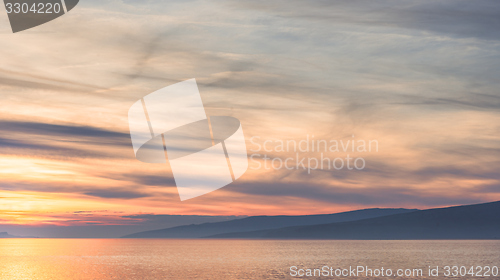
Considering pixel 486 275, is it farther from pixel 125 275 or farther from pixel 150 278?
pixel 125 275

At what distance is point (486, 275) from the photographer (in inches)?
3890

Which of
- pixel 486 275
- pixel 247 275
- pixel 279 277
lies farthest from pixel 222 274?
pixel 486 275

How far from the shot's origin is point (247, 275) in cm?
10112

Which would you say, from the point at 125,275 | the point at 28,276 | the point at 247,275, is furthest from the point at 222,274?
the point at 28,276

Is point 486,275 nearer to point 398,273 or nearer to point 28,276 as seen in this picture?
point 398,273

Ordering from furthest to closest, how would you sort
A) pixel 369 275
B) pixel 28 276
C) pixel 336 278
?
1. pixel 28 276
2. pixel 369 275
3. pixel 336 278

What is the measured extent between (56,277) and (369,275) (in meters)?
66.3

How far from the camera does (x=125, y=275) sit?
10431cm

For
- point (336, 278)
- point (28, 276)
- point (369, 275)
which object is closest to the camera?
point (336, 278)

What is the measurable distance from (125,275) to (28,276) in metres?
23.6

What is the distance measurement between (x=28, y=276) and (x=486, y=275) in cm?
9848

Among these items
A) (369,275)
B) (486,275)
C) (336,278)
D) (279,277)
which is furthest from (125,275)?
(486,275)

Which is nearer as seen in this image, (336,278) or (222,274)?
(336,278)

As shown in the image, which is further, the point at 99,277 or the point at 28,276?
the point at 28,276
